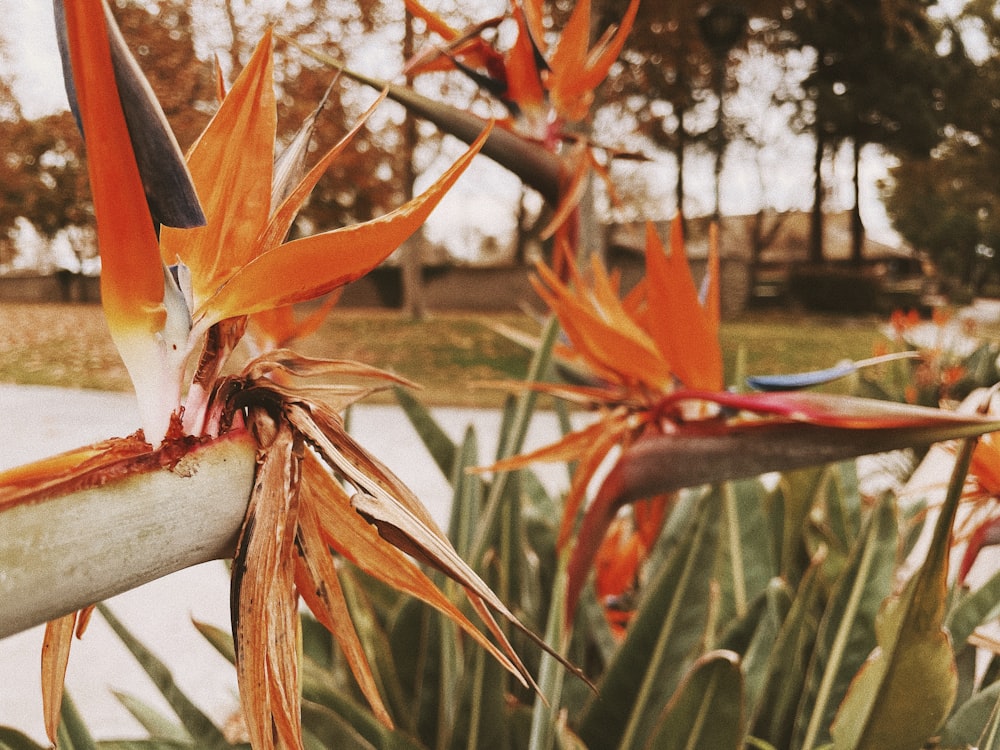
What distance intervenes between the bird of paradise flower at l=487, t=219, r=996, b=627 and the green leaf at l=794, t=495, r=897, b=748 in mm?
210

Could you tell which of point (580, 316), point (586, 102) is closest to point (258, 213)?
point (580, 316)

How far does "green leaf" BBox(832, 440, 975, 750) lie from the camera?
0.23 metres

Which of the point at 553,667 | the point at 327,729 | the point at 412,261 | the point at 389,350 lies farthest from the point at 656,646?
the point at 412,261

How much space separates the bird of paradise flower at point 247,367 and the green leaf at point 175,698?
0.26m

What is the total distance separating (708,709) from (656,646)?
11 centimetres

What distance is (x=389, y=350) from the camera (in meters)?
5.42

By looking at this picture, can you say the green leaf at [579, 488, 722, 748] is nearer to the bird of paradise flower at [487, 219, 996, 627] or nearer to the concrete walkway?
the bird of paradise flower at [487, 219, 996, 627]

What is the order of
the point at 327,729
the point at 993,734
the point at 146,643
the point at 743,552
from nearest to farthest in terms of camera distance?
the point at 993,734 → the point at 327,729 → the point at 743,552 → the point at 146,643

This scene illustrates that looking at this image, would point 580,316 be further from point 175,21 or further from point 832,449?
point 175,21

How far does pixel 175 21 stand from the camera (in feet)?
9.62

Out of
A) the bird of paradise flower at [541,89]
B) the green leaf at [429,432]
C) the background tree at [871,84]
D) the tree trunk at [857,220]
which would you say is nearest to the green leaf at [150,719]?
the green leaf at [429,432]

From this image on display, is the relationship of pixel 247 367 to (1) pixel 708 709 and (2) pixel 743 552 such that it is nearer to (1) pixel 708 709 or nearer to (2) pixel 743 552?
(1) pixel 708 709

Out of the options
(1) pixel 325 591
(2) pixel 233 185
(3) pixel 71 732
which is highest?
(2) pixel 233 185

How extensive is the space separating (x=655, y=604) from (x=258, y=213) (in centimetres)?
38
